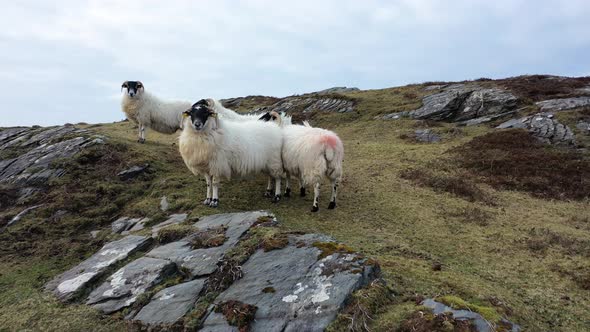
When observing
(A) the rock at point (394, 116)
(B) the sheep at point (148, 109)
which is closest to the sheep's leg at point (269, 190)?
(B) the sheep at point (148, 109)

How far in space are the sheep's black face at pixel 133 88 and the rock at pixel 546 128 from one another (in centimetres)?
2206

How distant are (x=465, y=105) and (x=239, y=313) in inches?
1169

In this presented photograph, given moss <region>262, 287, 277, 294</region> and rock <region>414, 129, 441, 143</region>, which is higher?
rock <region>414, 129, 441, 143</region>

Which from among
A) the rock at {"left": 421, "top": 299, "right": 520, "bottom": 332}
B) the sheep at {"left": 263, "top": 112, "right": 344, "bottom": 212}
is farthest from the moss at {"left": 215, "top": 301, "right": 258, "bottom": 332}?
the sheep at {"left": 263, "top": 112, "right": 344, "bottom": 212}

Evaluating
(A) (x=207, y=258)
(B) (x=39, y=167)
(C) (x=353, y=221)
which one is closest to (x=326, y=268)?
(A) (x=207, y=258)

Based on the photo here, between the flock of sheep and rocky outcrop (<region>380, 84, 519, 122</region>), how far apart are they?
63.1ft

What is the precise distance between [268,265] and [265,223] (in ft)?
7.08

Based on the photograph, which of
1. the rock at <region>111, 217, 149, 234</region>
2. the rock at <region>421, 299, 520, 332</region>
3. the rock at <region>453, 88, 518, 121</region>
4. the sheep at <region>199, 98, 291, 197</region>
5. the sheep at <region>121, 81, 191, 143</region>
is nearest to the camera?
the rock at <region>421, 299, 520, 332</region>

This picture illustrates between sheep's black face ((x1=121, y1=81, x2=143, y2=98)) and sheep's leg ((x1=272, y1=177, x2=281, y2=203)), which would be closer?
sheep's leg ((x1=272, y1=177, x2=281, y2=203))

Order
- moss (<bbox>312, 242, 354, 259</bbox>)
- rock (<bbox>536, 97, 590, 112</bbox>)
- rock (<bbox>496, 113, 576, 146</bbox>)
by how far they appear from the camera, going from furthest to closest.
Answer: rock (<bbox>536, 97, 590, 112</bbox>)
rock (<bbox>496, 113, 576, 146</bbox>)
moss (<bbox>312, 242, 354, 259</bbox>)

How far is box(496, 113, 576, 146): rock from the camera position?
23.4 metres

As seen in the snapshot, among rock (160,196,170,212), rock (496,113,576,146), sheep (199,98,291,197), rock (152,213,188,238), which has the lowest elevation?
rock (152,213,188,238)

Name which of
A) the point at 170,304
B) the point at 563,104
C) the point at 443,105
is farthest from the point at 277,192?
the point at 563,104

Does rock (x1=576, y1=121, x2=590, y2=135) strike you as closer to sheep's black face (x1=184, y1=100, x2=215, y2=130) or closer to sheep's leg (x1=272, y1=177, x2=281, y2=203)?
sheep's leg (x1=272, y1=177, x2=281, y2=203)
